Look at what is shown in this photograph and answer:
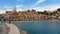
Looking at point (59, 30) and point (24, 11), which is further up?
point (24, 11)

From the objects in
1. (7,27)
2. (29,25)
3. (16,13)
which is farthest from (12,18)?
(29,25)

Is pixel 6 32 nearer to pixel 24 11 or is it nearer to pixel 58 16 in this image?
pixel 24 11

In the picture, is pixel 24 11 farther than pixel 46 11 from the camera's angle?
No

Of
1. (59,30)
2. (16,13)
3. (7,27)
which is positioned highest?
(16,13)

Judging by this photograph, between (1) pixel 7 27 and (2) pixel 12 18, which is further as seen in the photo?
(2) pixel 12 18

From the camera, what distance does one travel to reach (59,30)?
15.5ft

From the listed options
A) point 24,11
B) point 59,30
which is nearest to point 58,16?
point 59,30

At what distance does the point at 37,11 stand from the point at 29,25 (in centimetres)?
67

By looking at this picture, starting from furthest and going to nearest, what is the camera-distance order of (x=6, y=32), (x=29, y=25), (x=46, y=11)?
1. (x=29, y=25)
2. (x=46, y=11)
3. (x=6, y=32)

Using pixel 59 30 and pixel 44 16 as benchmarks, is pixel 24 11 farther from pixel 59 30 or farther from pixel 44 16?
pixel 59 30

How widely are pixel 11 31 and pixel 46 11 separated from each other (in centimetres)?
150

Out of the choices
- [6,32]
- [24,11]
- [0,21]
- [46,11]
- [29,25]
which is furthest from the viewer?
[29,25]

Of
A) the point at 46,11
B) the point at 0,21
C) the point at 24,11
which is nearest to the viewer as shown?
the point at 0,21

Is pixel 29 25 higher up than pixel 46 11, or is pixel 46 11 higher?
pixel 46 11
